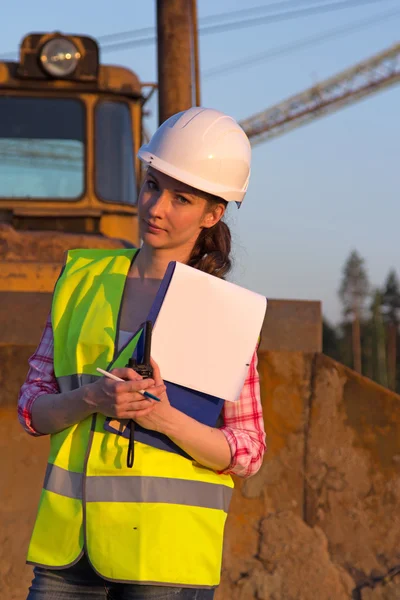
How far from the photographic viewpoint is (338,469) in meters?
4.60

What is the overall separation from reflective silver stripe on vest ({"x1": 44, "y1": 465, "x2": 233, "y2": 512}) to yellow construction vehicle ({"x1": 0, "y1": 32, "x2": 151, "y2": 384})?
13.1ft

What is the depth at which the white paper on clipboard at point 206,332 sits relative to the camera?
2.21m

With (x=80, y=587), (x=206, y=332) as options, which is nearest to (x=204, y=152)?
(x=206, y=332)

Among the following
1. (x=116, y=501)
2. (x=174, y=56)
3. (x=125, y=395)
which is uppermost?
(x=174, y=56)

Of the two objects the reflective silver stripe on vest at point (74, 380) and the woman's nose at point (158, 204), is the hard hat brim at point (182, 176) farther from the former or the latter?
the reflective silver stripe on vest at point (74, 380)

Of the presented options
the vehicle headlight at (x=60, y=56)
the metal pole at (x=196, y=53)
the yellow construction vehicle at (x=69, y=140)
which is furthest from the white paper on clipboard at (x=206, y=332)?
the metal pole at (x=196, y=53)

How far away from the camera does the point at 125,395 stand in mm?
2074

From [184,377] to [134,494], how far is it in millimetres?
253

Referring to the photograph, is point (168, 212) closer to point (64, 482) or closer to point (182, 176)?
point (182, 176)

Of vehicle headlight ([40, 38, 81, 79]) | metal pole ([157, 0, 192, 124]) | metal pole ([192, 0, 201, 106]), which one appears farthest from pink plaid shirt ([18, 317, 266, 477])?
metal pole ([192, 0, 201, 106])

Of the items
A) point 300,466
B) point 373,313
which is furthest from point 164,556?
point 373,313

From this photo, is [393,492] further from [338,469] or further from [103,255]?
[103,255]

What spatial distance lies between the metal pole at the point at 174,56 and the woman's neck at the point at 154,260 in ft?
17.9

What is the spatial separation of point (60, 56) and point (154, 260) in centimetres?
459
